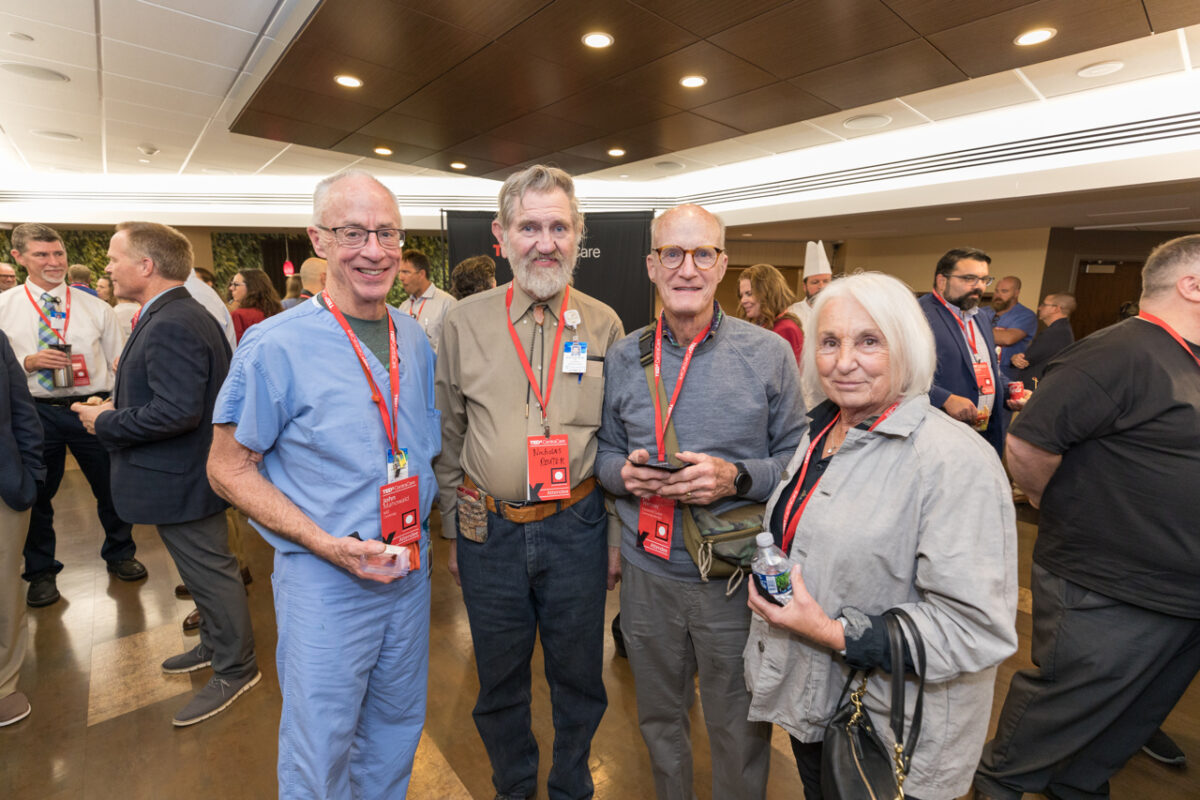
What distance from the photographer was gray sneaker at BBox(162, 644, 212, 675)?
2.65 meters

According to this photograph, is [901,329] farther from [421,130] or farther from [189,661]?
[421,130]

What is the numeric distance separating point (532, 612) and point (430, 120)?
5004 mm

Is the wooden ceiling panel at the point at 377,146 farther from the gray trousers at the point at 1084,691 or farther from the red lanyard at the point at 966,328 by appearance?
the gray trousers at the point at 1084,691

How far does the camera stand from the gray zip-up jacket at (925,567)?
1.02 metres

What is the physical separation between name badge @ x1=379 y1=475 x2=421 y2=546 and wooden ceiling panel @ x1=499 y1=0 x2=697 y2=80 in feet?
9.30

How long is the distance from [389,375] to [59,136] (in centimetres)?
817

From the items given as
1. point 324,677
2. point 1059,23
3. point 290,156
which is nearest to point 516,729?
point 324,677

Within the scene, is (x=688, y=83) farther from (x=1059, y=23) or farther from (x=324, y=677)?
(x=324, y=677)

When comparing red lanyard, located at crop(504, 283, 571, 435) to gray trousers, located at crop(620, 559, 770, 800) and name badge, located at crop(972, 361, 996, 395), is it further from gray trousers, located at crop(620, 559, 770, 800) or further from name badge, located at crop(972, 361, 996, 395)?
name badge, located at crop(972, 361, 996, 395)

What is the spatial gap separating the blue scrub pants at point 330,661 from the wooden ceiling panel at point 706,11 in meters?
3.19

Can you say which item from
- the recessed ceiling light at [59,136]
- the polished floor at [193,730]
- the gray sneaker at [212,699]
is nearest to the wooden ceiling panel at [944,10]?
the polished floor at [193,730]

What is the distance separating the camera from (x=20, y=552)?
7.54 ft

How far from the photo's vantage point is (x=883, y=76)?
154 inches

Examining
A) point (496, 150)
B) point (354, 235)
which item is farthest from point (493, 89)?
point (354, 235)
